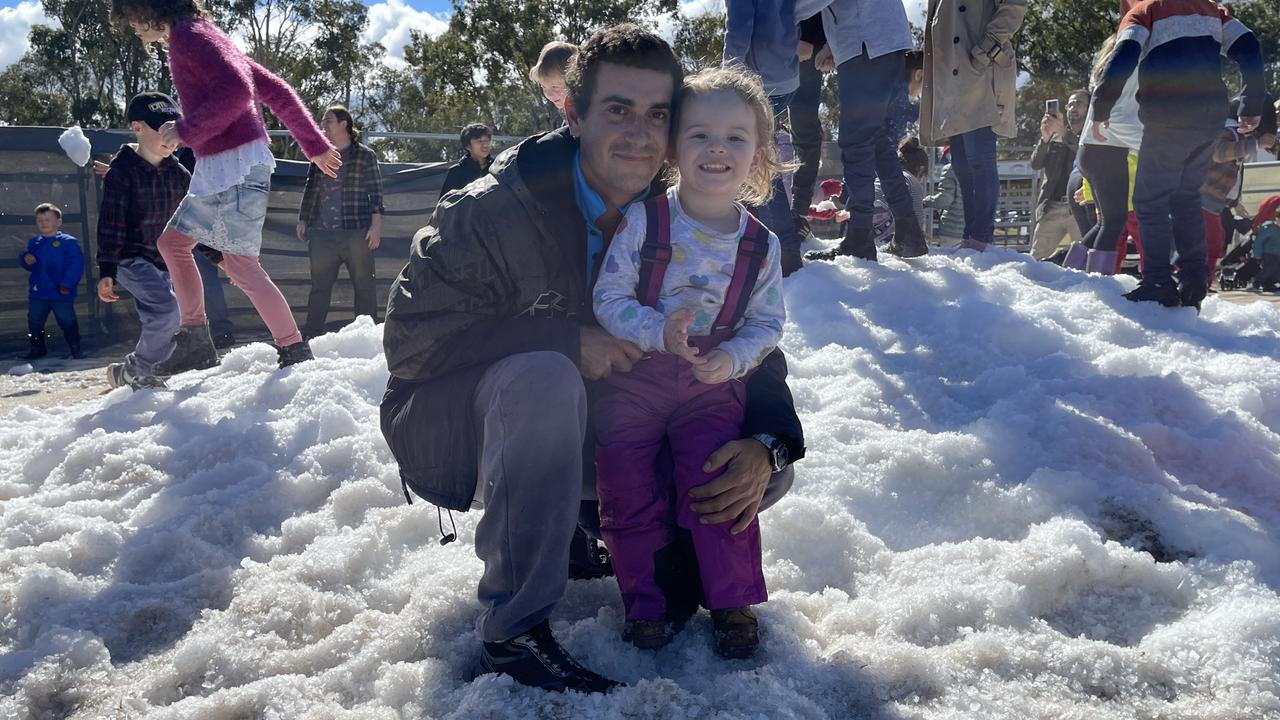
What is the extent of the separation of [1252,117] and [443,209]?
16.6ft

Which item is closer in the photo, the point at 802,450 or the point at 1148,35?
the point at 802,450

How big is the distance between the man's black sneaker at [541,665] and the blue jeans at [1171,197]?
4.25 metres

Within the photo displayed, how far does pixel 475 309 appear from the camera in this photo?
233 centimetres

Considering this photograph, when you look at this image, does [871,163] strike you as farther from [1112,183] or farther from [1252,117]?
[1252,117]

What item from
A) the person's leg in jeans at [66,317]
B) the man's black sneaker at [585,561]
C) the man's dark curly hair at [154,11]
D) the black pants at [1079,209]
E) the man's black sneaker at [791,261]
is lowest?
the person's leg in jeans at [66,317]

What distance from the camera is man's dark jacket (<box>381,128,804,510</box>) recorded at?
232 cm

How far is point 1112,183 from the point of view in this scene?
6.25 metres

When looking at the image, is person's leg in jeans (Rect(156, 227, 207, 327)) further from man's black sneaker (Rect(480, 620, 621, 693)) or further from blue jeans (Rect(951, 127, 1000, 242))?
blue jeans (Rect(951, 127, 1000, 242))

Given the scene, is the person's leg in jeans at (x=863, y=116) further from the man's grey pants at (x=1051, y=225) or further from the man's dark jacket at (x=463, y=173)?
the man's grey pants at (x=1051, y=225)

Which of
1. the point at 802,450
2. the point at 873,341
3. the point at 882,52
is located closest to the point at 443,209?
the point at 802,450

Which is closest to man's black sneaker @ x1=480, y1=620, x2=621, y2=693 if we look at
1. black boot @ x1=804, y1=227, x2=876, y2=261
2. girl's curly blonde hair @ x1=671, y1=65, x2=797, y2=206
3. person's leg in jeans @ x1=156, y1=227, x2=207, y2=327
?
girl's curly blonde hair @ x1=671, y1=65, x2=797, y2=206

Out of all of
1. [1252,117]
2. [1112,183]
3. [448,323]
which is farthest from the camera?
[1112,183]

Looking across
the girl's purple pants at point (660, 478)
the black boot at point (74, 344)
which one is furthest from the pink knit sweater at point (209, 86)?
the black boot at point (74, 344)

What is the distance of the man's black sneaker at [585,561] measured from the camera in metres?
2.82
